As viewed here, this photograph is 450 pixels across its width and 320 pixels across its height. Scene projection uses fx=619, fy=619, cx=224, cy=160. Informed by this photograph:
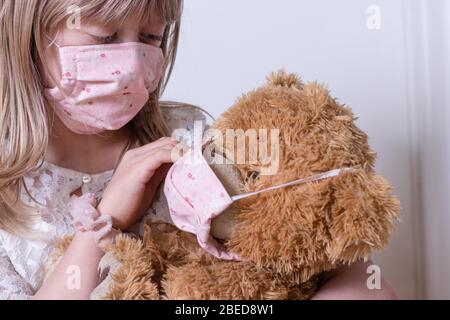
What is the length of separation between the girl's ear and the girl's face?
0.36 meters

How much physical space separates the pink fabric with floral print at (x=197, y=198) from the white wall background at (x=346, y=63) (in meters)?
0.42

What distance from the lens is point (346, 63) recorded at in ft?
3.53

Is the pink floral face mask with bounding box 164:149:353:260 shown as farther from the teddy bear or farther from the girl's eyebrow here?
the girl's eyebrow

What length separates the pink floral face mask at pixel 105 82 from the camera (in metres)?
0.79

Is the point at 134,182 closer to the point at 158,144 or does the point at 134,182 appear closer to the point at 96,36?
the point at 158,144

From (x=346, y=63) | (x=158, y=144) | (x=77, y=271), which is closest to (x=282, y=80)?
(x=158, y=144)

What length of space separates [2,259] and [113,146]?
0.75 feet

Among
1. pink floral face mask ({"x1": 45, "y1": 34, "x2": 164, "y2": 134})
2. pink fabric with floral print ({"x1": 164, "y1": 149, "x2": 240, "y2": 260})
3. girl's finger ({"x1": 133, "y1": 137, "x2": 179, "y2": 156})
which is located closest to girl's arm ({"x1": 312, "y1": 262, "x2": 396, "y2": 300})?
pink fabric with floral print ({"x1": 164, "y1": 149, "x2": 240, "y2": 260})

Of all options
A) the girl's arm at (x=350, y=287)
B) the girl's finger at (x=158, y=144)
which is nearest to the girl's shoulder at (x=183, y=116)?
the girl's finger at (x=158, y=144)

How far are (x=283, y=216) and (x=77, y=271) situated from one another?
258 millimetres

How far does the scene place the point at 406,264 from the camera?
44.5 inches

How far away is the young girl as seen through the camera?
28.9 inches

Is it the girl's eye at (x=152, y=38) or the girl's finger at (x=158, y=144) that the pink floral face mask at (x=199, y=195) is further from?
the girl's eye at (x=152, y=38)
